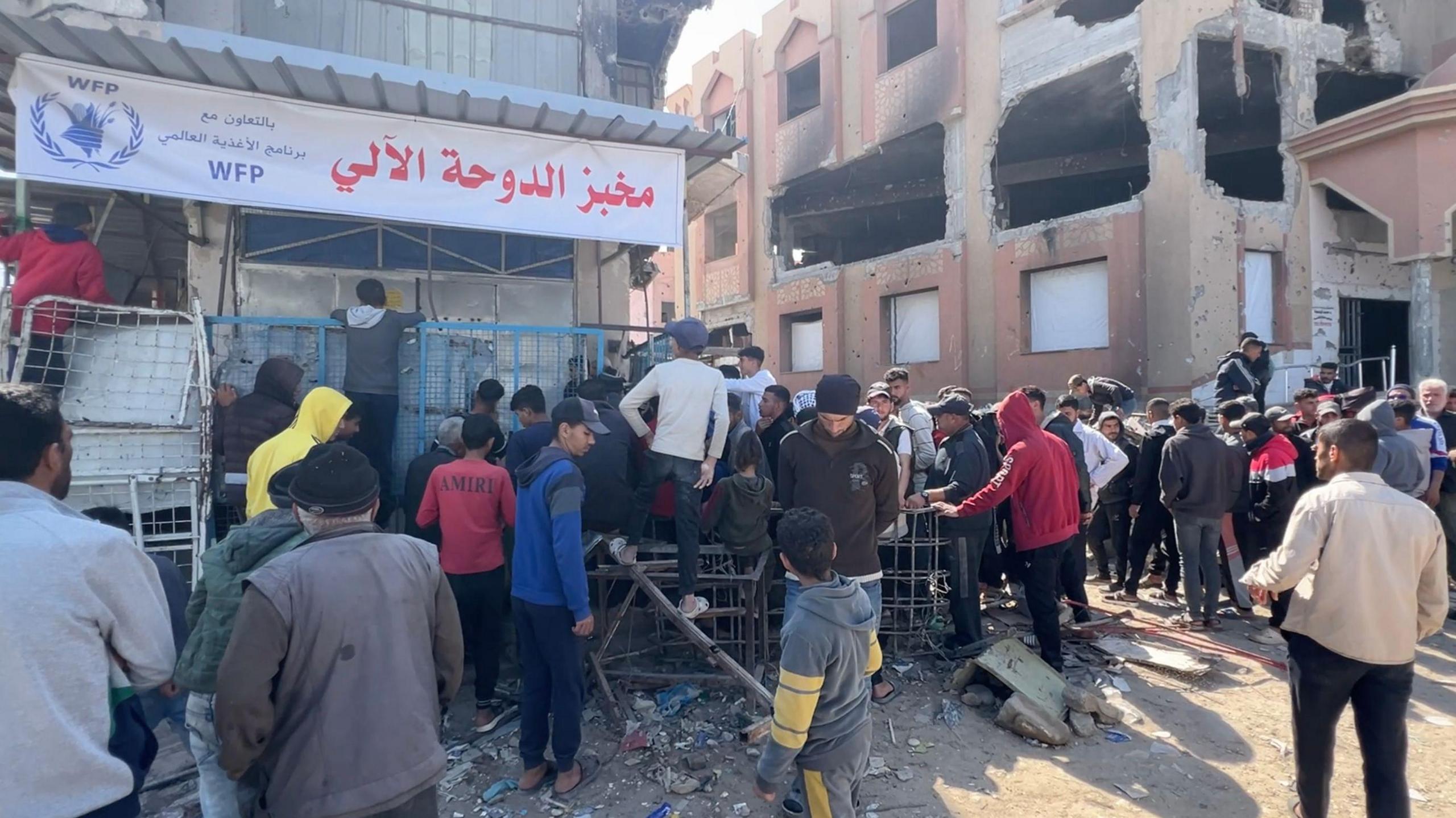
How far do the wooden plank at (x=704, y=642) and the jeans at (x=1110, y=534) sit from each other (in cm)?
457

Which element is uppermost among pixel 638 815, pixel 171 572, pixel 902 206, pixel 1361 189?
pixel 902 206

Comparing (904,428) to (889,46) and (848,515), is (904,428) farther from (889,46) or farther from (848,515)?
(889,46)

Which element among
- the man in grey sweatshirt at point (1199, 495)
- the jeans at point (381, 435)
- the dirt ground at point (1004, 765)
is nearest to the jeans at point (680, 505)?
the dirt ground at point (1004, 765)

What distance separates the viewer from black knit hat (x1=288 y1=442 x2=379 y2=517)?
223cm

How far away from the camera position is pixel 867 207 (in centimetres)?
2031

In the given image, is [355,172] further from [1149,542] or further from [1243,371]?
[1243,371]

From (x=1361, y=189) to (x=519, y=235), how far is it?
499 inches

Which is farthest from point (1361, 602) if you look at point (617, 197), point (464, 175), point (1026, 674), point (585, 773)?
point (464, 175)

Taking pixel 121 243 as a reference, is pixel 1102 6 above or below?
above

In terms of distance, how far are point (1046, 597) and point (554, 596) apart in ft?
10.9

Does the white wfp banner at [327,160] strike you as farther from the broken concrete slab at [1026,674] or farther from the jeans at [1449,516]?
the jeans at [1449,516]

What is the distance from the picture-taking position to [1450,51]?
12914 millimetres

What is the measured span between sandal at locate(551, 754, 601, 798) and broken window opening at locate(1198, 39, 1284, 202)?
1328cm

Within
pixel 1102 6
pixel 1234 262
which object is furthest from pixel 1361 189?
pixel 1102 6
